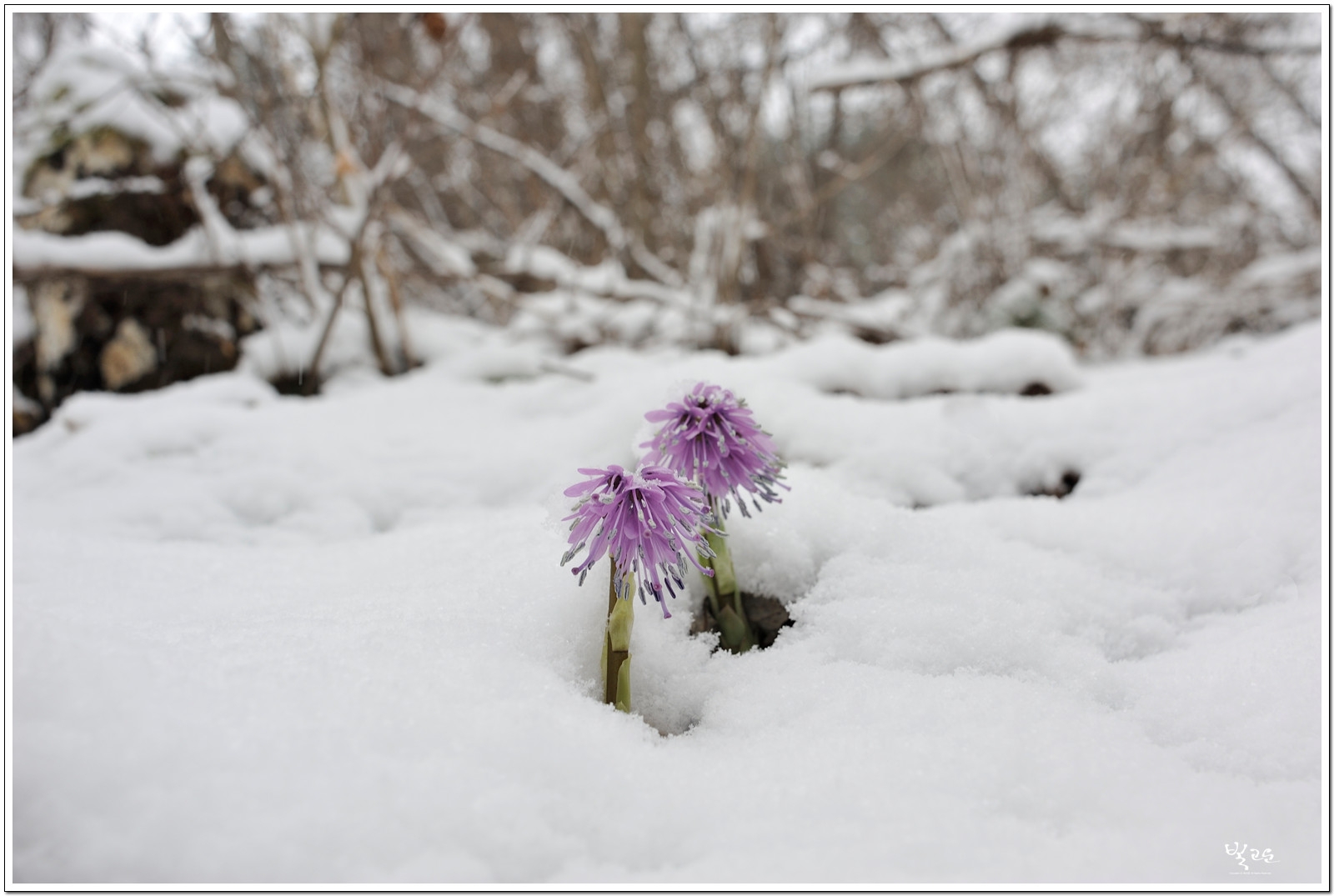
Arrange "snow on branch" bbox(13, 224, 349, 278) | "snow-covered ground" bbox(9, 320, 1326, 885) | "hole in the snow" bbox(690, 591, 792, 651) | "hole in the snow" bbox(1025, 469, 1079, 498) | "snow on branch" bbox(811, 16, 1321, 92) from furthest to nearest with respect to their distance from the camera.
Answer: "snow on branch" bbox(811, 16, 1321, 92), "snow on branch" bbox(13, 224, 349, 278), "hole in the snow" bbox(1025, 469, 1079, 498), "hole in the snow" bbox(690, 591, 792, 651), "snow-covered ground" bbox(9, 320, 1326, 885)

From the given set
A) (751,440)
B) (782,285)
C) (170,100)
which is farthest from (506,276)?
(751,440)

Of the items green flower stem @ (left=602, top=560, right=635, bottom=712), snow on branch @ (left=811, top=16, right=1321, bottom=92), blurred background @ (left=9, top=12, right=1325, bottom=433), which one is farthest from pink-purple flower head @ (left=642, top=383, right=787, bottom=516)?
snow on branch @ (left=811, top=16, right=1321, bottom=92)

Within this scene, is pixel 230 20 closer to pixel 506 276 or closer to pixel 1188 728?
pixel 506 276

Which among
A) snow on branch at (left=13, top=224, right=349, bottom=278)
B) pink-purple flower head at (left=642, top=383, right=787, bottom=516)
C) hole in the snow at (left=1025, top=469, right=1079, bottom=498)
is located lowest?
pink-purple flower head at (left=642, top=383, right=787, bottom=516)

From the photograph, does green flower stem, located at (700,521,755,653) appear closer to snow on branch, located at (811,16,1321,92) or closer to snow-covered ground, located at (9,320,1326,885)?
snow-covered ground, located at (9,320,1326,885)

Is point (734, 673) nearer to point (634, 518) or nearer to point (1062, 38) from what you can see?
point (634, 518)

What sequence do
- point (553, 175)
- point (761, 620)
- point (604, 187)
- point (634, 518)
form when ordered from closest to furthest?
point (634, 518) < point (761, 620) < point (553, 175) < point (604, 187)

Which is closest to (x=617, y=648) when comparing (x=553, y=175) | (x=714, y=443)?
(x=714, y=443)
